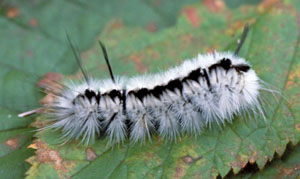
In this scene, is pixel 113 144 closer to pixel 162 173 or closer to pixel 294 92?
pixel 162 173

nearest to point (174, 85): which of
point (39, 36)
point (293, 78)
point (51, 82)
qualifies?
point (293, 78)

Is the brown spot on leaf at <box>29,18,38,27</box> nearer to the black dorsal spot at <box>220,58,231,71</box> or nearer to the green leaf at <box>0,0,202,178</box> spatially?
the green leaf at <box>0,0,202,178</box>

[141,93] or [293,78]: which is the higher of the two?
[141,93]

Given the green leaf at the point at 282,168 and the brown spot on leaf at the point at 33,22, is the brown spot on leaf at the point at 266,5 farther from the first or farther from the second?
the brown spot on leaf at the point at 33,22

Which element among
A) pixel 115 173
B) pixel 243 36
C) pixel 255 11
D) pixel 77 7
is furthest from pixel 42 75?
pixel 255 11

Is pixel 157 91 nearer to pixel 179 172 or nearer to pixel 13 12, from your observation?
pixel 179 172

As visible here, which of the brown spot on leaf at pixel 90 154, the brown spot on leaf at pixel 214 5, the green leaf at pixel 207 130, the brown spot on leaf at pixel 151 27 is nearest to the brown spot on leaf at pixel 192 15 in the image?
the green leaf at pixel 207 130
